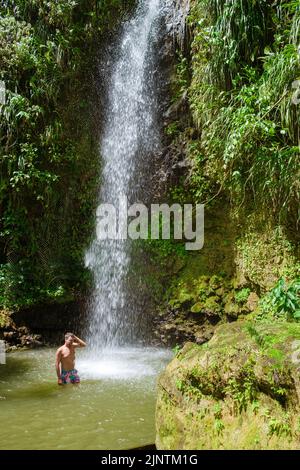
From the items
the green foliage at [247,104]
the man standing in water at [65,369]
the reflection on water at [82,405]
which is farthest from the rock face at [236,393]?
the green foliage at [247,104]

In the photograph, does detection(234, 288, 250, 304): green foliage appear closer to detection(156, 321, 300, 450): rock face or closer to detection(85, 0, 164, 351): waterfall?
detection(85, 0, 164, 351): waterfall

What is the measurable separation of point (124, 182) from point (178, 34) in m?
3.33

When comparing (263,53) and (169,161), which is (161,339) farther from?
(263,53)

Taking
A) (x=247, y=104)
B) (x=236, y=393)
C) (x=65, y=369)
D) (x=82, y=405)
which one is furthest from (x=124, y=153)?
(x=236, y=393)

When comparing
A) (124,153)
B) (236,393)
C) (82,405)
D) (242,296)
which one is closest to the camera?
(236,393)

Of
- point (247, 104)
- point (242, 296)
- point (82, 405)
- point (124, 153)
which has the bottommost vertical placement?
point (82, 405)

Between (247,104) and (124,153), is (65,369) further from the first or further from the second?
(124,153)

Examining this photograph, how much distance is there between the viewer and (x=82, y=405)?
4.80 meters

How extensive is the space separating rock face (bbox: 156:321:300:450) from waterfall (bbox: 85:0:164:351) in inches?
197

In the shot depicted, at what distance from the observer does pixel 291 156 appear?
6363 mm

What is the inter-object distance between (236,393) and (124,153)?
706 centimetres

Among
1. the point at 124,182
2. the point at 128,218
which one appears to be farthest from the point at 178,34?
the point at 128,218

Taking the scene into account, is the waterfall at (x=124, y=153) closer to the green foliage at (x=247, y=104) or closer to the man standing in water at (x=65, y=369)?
the green foliage at (x=247, y=104)

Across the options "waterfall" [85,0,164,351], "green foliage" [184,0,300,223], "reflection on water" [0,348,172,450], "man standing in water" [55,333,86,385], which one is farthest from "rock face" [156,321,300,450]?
"waterfall" [85,0,164,351]
